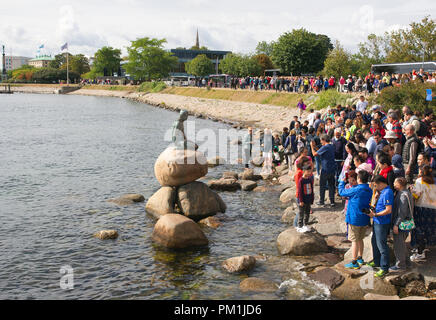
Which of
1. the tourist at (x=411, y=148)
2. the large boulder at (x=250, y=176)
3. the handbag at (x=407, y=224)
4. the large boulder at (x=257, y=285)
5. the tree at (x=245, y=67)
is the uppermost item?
the tree at (x=245, y=67)

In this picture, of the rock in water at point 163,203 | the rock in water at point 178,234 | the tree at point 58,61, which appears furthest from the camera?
the tree at point 58,61

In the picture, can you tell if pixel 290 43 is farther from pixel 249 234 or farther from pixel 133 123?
pixel 249 234

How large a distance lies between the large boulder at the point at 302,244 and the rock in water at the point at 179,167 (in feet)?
15.8

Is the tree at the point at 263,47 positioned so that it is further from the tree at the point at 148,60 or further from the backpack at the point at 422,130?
the backpack at the point at 422,130

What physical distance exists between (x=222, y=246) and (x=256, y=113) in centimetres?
3669

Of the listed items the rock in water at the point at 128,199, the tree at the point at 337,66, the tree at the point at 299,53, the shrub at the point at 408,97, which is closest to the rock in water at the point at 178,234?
the rock in water at the point at 128,199

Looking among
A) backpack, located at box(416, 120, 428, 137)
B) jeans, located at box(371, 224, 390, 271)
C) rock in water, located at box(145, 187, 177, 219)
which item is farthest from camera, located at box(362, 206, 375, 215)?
rock in water, located at box(145, 187, 177, 219)

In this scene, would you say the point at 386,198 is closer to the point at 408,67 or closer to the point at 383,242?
the point at 383,242

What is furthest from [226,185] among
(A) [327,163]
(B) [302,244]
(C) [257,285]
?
(C) [257,285]

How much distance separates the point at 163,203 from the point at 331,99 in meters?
24.6

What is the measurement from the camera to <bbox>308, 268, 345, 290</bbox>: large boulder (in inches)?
392

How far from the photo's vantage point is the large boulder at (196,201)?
1559 centimetres

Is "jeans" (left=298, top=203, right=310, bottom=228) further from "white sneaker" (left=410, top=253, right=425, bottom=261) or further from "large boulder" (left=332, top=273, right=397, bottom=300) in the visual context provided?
"white sneaker" (left=410, top=253, right=425, bottom=261)
